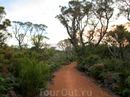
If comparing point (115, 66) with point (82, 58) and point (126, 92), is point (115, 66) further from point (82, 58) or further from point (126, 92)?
point (82, 58)

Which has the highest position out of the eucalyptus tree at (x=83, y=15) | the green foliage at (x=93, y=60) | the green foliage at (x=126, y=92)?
the eucalyptus tree at (x=83, y=15)

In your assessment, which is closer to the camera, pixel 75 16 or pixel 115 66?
pixel 115 66

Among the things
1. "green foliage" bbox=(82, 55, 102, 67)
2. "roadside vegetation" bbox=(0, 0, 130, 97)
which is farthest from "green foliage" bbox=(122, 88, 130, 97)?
"green foliage" bbox=(82, 55, 102, 67)

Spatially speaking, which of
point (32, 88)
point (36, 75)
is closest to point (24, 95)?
point (32, 88)

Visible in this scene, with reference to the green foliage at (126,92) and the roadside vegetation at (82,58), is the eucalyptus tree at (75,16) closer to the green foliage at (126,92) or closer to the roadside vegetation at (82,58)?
the roadside vegetation at (82,58)

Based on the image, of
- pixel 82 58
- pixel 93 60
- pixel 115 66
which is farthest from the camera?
pixel 82 58

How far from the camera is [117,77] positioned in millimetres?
4527

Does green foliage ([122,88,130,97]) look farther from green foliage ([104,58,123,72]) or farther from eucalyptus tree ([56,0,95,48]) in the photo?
eucalyptus tree ([56,0,95,48])

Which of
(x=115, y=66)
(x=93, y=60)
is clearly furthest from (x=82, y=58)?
(x=115, y=66)

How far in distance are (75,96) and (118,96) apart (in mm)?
1871

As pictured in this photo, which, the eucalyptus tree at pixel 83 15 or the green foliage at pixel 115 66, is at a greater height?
the eucalyptus tree at pixel 83 15

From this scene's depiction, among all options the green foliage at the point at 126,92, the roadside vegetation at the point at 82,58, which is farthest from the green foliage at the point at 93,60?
the green foliage at the point at 126,92

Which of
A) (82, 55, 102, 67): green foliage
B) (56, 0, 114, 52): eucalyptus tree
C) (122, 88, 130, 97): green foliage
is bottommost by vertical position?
(122, 88, 130, 97): green foliage

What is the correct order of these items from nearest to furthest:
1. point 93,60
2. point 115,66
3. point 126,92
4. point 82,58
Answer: point 126,92 → point 115,66 → point 93,60 → point 82,58
